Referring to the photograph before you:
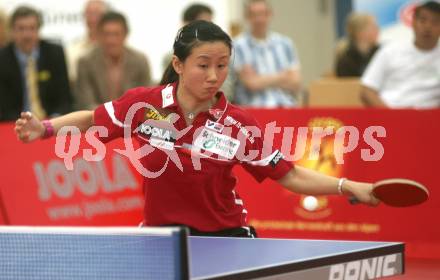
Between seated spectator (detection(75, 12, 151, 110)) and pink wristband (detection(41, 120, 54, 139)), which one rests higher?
seated spectator (detection(75, 12, 151, 110))

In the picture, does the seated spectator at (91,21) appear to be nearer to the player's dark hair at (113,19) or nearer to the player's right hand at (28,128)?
the player's dark hair at (113,19)

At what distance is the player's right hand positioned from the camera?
4.97m

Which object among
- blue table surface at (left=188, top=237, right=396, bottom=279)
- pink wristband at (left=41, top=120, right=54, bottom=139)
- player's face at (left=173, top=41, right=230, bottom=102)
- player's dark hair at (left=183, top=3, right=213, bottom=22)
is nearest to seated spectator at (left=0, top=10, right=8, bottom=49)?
player's dark hair at (left=183, top=3, right=213, bottom=22)

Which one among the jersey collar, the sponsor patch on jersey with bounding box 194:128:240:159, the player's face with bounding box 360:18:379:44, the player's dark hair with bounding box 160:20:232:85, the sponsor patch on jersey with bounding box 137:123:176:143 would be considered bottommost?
the sponsor patch on jersey with bounding box 194:128:240:159

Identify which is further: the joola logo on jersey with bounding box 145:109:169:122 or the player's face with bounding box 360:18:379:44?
the player's face with bounding box 360:18:379:44

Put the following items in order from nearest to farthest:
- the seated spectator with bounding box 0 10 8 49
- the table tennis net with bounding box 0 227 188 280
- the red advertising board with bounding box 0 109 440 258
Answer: the table tennis net with bounding box 0 227 188 280 → the red advertising board with bounding box 0 109 440 258 → the seated spectator with bounding box 0 10 8 49

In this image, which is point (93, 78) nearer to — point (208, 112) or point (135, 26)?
point (135, 26)

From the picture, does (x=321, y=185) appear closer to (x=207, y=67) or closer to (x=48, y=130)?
(x=207, y=67)

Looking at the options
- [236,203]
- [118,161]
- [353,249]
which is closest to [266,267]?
[353,249]

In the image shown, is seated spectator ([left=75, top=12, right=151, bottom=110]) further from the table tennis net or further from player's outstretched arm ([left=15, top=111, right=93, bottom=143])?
the table tennis net

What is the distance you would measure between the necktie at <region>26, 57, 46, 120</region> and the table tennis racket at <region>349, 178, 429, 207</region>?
543cm

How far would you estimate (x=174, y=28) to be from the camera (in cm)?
1366

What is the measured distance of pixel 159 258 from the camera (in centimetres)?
383

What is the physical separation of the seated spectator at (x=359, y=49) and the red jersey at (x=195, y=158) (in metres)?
6.58
